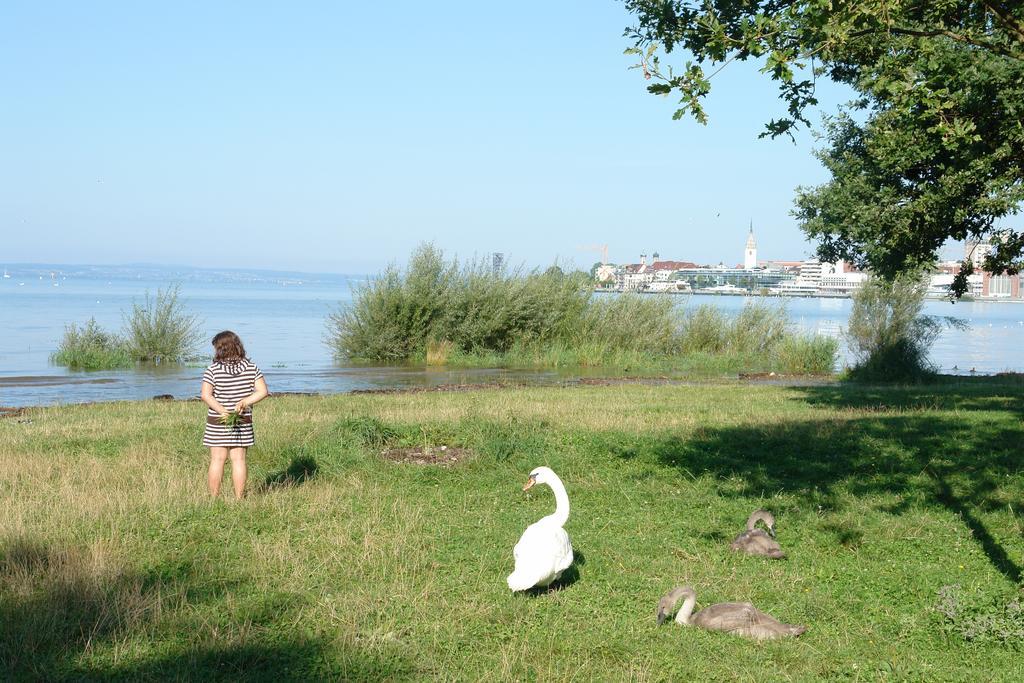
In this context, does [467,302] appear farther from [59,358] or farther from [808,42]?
[808,42]

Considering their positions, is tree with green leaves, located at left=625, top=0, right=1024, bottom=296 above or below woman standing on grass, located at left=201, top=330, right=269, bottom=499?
above

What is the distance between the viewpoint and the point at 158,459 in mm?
11781

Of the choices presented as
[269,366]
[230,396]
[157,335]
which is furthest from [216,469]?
[269,366]

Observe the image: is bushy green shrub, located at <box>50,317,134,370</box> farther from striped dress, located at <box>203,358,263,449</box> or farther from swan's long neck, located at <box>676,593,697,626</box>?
swan's long neck, located at <box>676,593,697,626</box>

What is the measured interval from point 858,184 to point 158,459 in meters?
13.0

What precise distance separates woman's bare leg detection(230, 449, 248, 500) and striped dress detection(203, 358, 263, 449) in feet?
0.33

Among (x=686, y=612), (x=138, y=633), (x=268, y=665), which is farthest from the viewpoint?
(x=686, y=612)

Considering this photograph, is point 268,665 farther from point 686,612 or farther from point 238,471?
point 238,471

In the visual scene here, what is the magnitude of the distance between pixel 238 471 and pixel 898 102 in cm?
713

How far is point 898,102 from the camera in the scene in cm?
884

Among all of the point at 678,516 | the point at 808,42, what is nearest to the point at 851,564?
the point at 678,516

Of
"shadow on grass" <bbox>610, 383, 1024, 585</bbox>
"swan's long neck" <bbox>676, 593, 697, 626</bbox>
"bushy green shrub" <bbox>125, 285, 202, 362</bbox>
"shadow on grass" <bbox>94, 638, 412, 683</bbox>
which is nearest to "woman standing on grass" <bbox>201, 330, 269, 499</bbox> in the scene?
"shadow on grass" <bbox>94, 638, 412, 683</bbox>

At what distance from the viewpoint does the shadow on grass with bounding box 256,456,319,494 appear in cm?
1061

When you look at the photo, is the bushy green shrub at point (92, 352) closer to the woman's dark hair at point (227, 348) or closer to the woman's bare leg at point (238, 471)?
the woman's dark hair at point (227, 348)
